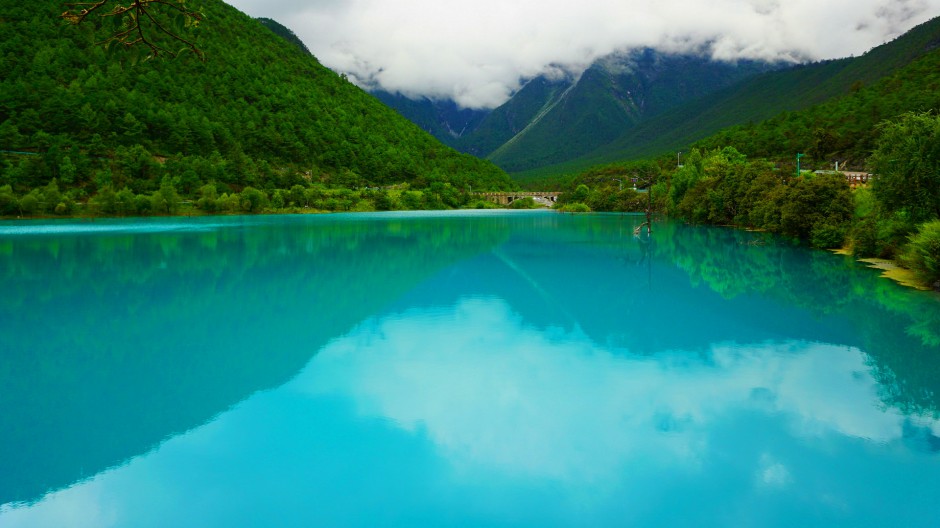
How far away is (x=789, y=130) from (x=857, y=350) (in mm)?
118056

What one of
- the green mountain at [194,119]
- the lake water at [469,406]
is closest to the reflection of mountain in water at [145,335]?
the lake water at [469,406]

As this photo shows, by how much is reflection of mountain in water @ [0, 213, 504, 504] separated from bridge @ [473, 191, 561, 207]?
132 m

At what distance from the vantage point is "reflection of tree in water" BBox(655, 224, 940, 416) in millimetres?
12070

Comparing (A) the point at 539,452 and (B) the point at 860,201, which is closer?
(A) the point at 539,452

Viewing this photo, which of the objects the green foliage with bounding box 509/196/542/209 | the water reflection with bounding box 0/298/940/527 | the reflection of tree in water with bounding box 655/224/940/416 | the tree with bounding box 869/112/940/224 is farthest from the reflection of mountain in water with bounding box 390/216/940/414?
the green foliage with bounding box 509/196/542/209

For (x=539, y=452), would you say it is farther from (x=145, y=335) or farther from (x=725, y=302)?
(x=725, y=302)

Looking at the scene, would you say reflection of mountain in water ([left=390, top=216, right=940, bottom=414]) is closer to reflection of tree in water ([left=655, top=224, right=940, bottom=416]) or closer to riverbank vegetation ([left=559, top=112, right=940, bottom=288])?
reflection of tree in water ([left=655, top=224, right=940, bottom=416])

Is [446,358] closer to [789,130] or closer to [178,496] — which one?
[178,496]

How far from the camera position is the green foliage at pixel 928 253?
67.0 feet

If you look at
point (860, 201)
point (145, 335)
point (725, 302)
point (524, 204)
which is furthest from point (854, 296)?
point (524, 204)

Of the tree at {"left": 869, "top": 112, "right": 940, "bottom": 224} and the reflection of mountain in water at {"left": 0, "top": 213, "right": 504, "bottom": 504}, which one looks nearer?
the reflection of mountain in water at {"left": 0, "top": 213, "right": 504, "bottom": 504}

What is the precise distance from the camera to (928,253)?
20.8 meters

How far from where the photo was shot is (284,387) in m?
11.5

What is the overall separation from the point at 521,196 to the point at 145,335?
16126 centimetres
